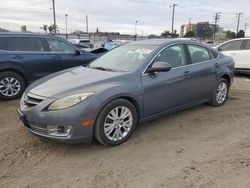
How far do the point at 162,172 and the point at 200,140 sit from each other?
3.79ft

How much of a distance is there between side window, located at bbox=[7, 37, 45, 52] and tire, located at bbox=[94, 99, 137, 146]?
4014mm

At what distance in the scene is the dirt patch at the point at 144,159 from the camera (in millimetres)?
2941

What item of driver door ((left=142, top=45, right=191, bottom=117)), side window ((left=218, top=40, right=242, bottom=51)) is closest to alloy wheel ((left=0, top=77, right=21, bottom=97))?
driver door ((left=142, top=45, right=191, bottom=117))

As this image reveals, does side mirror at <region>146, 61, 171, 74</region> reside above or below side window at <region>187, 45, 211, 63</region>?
below

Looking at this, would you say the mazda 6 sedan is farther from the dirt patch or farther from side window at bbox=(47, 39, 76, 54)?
side window at bbox=(47, 39, 76, 54)

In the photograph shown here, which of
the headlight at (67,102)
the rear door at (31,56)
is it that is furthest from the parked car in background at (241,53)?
the headlight at (67,102)

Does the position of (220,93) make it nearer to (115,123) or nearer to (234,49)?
(115,123)

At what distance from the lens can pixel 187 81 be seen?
4.68 meters

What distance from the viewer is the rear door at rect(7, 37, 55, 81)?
638 centimetres

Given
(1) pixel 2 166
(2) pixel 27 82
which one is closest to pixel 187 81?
(1) pixel 2 166

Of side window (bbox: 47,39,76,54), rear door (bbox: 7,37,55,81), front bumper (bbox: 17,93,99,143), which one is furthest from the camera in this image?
side window (bbox: 47,39,76,54)

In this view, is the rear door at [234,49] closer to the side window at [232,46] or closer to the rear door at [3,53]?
the side window at [232,46]

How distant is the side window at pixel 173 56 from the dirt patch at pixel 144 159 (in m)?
1.09

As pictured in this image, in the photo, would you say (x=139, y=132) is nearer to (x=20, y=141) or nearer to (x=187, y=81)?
(x=187, y=81)
